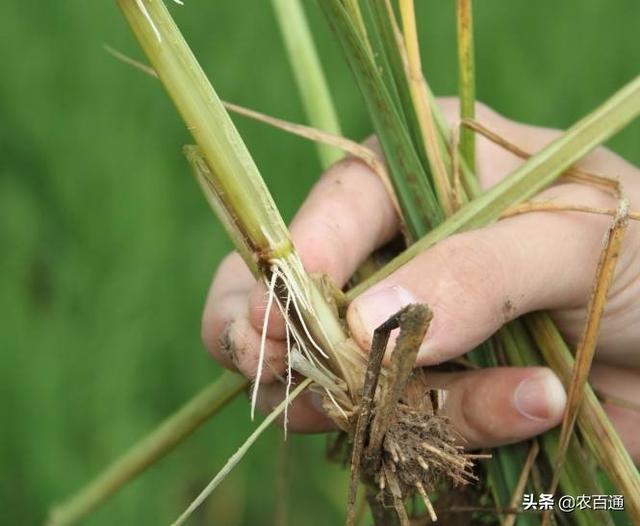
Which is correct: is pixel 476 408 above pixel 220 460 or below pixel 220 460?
below

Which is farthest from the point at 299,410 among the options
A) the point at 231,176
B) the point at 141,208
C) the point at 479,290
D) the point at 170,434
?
the point at 141,208

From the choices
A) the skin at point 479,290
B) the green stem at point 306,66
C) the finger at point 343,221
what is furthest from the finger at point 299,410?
the green stem at point 306,66

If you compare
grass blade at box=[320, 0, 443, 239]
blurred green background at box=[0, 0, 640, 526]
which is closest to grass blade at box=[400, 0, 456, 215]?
grass blade at box=[320, 0, 443, 239]

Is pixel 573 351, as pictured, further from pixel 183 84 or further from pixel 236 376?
pixel 183 84

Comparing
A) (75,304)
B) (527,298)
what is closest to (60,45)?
(75,304)

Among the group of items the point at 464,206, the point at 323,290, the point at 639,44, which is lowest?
the point at 323,290

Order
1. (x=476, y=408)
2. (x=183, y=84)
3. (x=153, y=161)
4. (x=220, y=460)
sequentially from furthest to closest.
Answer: (x=153, y=161), (x=220, y=460), (x=476, y=408), (x=183, y=84)
